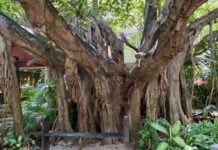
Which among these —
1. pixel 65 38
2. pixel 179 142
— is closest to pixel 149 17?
pixel 65 38

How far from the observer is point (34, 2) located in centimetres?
317

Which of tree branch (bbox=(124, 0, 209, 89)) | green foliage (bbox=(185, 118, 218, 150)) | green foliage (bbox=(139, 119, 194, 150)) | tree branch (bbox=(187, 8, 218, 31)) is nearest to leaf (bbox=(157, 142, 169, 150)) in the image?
green foliage (bbox=(139, 119, 194, 150))

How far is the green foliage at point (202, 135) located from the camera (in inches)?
170

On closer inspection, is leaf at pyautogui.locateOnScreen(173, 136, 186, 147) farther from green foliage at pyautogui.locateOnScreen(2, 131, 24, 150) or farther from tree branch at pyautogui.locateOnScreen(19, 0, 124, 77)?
green foliage at pyautogui.locateOnScreen(2, 131, 24, 150)

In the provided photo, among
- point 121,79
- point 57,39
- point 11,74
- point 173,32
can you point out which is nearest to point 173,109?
point 121,79

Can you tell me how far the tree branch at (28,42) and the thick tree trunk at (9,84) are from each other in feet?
0.50

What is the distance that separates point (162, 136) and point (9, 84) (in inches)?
113

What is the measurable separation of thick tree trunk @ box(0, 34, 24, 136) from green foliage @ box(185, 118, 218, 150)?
9.44 ft

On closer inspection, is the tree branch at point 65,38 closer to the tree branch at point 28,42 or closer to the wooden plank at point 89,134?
the tree branch at point 28,42

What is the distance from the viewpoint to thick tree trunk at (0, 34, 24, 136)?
4.57 meters

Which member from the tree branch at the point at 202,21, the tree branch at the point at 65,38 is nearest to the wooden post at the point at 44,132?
the tree branch at the point at 65,38

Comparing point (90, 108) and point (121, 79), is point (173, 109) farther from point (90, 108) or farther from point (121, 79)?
point (90, 108)

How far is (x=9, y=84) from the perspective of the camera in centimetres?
459

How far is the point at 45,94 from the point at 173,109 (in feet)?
9.39
